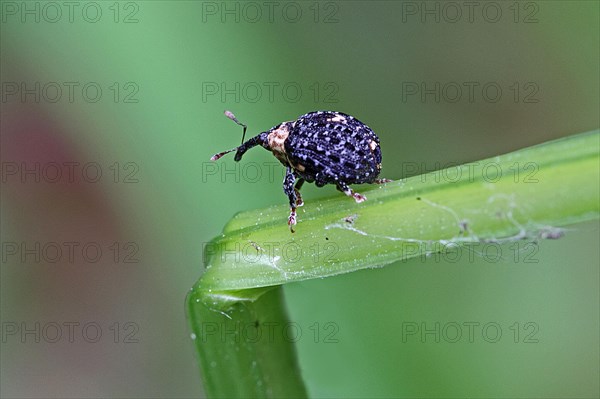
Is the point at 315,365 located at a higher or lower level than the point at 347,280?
lower

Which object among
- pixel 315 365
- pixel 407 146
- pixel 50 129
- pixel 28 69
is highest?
pixel 28 69

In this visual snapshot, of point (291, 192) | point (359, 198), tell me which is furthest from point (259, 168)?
point (359, 198)

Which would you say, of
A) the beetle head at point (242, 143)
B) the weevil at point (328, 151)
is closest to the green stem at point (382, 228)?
the weevil at point (328, 151)

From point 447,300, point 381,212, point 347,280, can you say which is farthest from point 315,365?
point 381,212

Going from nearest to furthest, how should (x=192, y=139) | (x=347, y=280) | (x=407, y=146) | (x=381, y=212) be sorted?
1. (x=381, y=212)
2. (x=347, y=280)
3. (x=192, y=139)
4. (x=407, y=146)

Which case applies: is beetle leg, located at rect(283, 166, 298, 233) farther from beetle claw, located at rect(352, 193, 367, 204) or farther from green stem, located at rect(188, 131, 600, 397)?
beetle claw, located at rect(352, 193, 367, 204)

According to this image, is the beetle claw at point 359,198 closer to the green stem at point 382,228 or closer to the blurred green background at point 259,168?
the green stem at point 382,228

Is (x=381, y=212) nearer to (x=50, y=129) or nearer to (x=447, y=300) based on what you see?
(x=447, y=300)
